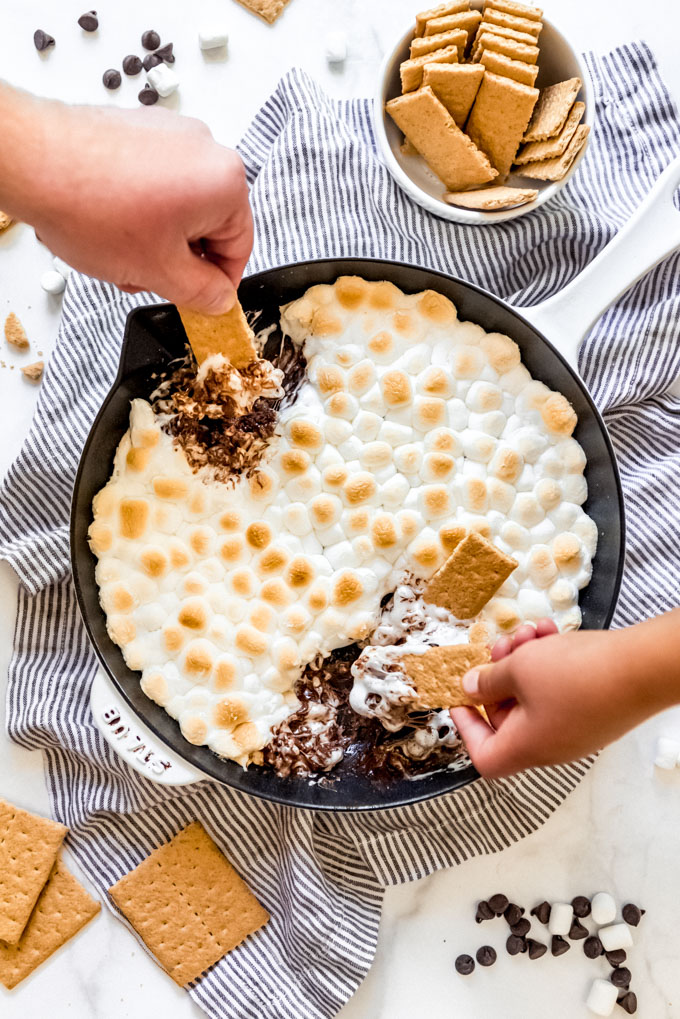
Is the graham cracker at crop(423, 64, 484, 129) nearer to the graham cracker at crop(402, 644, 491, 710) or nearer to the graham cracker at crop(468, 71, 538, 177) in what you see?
the graham cracker at crop(468, 71, 538, 177)

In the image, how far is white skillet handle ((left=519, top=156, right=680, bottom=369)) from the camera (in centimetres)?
198

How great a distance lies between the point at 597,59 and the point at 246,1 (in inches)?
34.9

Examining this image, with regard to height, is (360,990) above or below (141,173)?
below

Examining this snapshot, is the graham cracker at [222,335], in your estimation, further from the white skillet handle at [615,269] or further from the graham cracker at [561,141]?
the graham cracker at [561,141]

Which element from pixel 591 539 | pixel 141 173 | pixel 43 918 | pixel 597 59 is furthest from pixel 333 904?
pixel 597 59

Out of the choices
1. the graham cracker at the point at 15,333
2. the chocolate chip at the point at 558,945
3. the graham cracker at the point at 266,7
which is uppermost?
the graham cracker at the point at 266,7

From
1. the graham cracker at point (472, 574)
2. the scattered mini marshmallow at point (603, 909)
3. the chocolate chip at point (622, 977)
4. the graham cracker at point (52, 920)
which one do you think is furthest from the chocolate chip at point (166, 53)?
the chocolate chip at point (622, 977)

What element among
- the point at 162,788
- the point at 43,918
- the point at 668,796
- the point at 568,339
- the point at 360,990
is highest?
the point at 568,339

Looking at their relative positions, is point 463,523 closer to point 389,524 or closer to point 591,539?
point 389,524

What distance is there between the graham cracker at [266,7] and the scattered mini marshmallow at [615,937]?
94.3 inches

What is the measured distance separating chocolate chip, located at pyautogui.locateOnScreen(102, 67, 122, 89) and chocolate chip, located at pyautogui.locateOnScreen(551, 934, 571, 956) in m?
2.36

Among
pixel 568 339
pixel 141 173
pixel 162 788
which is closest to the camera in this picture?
pixel 141 173

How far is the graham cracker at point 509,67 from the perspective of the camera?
6.70 feet

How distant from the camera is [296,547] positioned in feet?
6.81
